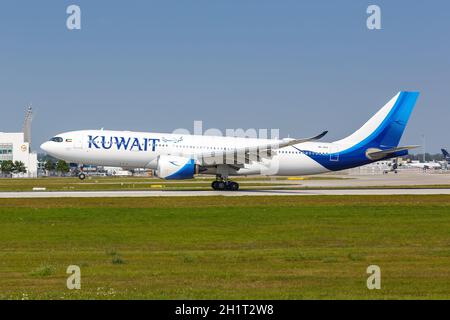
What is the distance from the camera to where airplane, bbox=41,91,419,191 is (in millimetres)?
50156

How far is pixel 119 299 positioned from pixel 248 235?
40.6 feet

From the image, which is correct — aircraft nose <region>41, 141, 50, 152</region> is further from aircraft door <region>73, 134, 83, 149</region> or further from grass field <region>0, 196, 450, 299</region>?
grass field <region>0, 196, 450, 299</region>

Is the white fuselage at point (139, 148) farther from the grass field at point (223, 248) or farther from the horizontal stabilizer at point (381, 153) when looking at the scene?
the grass field at point (223, 248)

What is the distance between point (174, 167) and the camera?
48.3m

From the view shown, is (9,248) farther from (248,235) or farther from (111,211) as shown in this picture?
(111,211)

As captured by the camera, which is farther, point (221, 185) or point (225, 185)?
point (221, 185)

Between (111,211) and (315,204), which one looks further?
(315,204)

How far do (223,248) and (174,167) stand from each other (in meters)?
26.2

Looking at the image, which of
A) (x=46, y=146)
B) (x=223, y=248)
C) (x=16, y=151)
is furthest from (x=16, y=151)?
(x=223, y=248)

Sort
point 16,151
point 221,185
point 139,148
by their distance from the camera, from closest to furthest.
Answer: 1. point 139,148
2. point 221,185
3. point 16,151

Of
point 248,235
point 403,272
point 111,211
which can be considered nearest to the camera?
point 403,272

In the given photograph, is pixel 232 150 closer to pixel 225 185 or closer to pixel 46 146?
pixel 225 185
